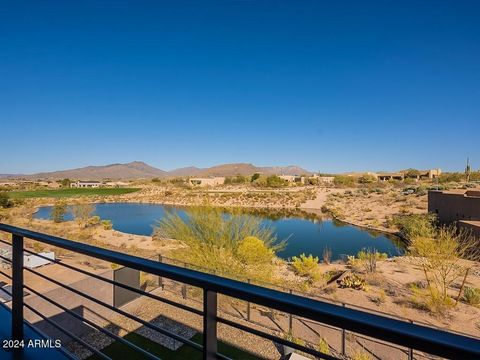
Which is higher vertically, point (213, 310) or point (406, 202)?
point (213, 310)

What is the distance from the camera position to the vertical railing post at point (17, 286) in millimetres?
1735

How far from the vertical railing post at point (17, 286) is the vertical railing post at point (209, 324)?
1.36 meters

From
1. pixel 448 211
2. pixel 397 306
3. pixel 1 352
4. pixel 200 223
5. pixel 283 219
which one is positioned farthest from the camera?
pixel 283 219

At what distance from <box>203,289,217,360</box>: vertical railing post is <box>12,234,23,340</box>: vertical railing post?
1357 millimetres

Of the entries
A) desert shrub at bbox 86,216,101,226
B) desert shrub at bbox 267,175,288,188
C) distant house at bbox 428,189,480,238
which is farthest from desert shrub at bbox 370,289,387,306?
desert shrub at bbox 267,175,288,188

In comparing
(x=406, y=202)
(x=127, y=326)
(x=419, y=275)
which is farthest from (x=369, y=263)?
(x=406, y=202)

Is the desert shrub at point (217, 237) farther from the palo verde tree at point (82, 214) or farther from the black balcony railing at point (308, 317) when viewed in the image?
the palo verde tree at point (82, 214)

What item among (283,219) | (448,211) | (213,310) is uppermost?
(213,310)

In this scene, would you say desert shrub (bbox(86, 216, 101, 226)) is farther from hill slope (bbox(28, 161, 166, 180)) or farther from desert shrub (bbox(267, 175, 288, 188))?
hill slope (bbox(28, 161, 166, 180))

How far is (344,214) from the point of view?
2833cm

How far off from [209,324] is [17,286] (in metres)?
1.47

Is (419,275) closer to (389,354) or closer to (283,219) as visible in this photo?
(389,354)

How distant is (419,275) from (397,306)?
354cm

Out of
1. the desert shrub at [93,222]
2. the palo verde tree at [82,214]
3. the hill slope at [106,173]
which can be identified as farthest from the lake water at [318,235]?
the hill slope at [106,173]
